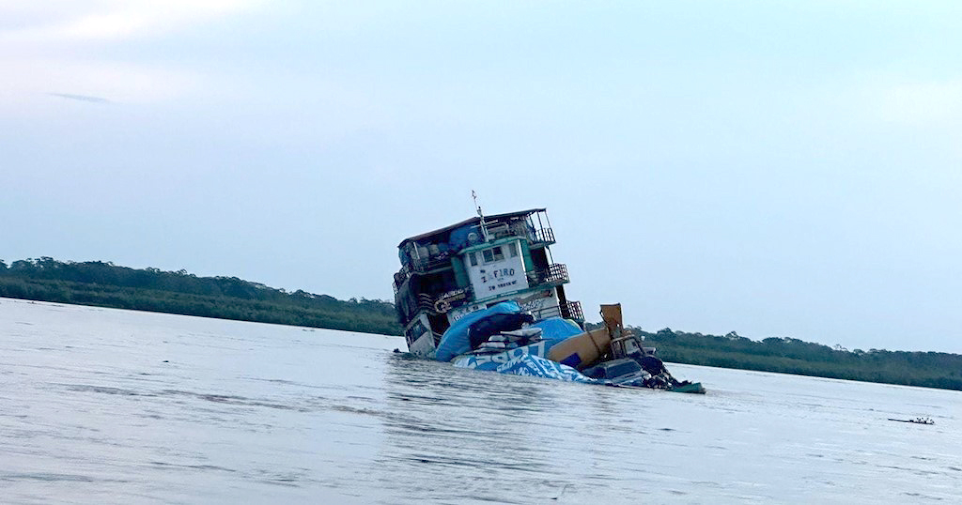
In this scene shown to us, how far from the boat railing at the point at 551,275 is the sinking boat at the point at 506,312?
35mm

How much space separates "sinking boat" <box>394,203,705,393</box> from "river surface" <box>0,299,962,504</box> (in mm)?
6185

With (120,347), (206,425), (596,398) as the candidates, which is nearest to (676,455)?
(206,425)

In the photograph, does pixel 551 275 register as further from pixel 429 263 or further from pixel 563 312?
pixel 429 263

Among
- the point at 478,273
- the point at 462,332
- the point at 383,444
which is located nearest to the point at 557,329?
the point at 462,332

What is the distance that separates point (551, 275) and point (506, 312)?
643 cm

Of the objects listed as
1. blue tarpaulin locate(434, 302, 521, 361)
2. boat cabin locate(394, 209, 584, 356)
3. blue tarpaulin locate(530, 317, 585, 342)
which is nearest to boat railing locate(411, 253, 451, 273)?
boat cabin locate(394, 209, 584, 356)

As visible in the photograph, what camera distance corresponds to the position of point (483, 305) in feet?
134

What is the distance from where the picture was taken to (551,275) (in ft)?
136

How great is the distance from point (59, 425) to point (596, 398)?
16429mm

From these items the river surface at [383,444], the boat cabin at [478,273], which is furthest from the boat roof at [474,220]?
the river surface at [383,444]

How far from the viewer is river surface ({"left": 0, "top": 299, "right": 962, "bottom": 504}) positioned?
946 cm

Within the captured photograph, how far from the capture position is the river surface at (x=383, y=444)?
31.0 ft

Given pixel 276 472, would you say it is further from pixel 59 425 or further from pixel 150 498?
pixel 59 425

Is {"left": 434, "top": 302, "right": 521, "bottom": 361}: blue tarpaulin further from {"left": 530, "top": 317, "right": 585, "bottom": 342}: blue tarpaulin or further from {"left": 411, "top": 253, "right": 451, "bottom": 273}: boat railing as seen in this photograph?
{"left": 411, "top": 253, "right": 451, "bottom": 273}: boat railing
